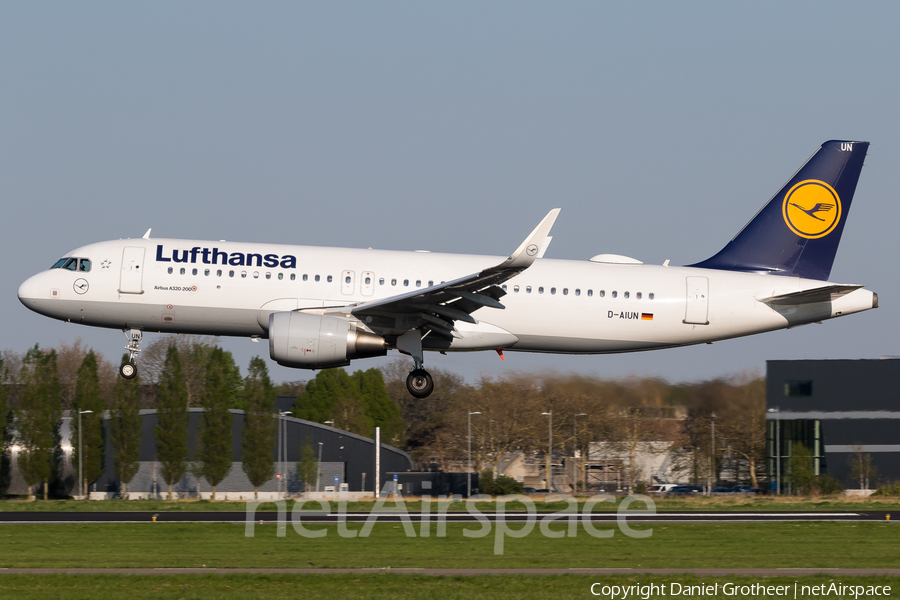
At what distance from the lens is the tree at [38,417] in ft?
222

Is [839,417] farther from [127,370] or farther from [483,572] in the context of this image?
[127,370]

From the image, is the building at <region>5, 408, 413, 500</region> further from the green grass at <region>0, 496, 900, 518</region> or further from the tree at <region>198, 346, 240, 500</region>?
the green grass at <region>0, 496, 900, 518</region>

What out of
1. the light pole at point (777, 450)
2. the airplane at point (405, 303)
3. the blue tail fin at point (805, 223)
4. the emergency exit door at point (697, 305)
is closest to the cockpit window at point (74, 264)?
the airplane at point (405, 303)

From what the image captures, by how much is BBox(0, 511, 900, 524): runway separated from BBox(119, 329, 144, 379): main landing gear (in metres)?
6.52

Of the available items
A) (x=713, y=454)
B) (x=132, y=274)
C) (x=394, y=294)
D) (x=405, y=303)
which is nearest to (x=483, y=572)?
(x=405, y=303)

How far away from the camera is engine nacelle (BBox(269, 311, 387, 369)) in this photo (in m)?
27.0

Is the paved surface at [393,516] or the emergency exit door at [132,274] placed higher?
the emergency exit door at [132,274]

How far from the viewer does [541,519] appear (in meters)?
32.0

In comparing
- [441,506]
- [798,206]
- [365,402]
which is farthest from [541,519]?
[365,402]

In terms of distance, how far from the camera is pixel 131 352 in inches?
1153

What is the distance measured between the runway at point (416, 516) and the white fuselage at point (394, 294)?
21.4ft

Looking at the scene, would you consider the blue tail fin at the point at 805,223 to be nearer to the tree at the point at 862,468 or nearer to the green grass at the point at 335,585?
the green grass at the point at 335,585

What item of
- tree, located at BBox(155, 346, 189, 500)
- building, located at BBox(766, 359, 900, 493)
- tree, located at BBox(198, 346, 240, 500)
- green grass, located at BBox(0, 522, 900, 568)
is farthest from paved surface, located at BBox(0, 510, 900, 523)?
tree, located at BBox(155, 346, 189, 500)

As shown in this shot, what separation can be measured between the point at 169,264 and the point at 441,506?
16800mm
